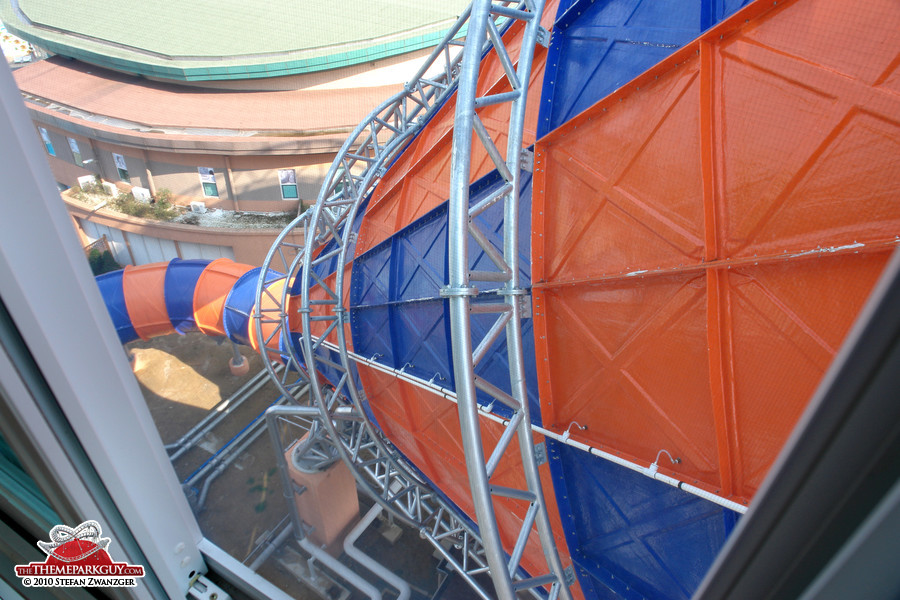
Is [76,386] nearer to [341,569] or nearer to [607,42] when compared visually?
[607,42]

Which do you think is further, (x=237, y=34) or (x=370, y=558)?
(x=237, y=34)

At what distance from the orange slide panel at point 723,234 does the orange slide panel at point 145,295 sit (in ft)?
34.5

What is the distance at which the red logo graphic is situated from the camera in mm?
2162

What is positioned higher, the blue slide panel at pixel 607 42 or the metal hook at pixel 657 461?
the blue slide panel at pixel 607 42

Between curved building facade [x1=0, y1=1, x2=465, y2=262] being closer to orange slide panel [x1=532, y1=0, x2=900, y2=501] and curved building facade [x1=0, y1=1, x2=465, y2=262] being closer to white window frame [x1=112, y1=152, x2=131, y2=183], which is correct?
white window frame [x1=112, y1=152, x2=131, y2=183]

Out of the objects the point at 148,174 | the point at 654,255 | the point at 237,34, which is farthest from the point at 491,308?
the point at 237,34

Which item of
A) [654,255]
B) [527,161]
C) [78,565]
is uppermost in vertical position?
[527,161]

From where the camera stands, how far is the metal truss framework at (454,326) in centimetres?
356

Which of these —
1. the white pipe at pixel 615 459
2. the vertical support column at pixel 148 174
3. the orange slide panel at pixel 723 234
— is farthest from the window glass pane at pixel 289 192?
the orange slide panel at pixel 723 234

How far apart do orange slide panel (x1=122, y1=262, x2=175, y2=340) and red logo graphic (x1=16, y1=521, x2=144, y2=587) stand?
10.4 metres

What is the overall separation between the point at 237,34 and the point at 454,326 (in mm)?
23604

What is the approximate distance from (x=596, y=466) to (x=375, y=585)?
7.96 meters

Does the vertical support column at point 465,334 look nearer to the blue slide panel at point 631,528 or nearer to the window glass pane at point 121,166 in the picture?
the blue slide panel at point 631,528

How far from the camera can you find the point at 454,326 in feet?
11.6
